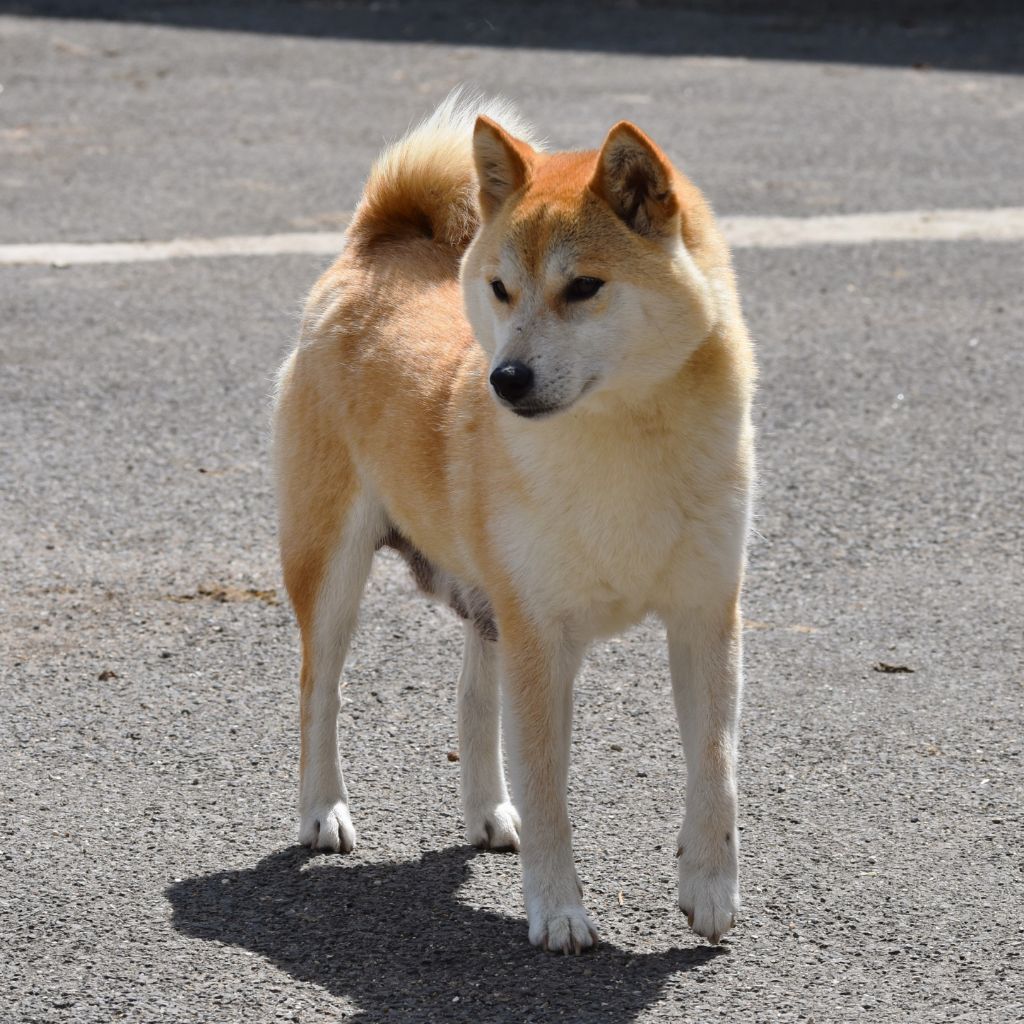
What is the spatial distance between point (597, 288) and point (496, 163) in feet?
1.43

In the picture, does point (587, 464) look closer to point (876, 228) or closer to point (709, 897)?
point (709, 897)

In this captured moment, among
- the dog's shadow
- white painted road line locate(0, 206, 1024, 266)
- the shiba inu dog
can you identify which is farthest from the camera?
white painted road line locate(0, 206, 1024, 266)

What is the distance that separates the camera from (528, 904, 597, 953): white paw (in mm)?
3404

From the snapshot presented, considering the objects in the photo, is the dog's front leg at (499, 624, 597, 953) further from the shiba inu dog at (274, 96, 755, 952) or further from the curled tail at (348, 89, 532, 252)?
the curled tail at (348, 89, 532, 252)

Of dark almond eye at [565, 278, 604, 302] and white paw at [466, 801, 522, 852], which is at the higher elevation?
dark almond eye at [565, 278, 604, 302]

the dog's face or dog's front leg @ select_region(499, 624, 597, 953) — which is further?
dog's front leg @ select_region(499, 624, 597, 953)

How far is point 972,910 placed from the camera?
11.6ft

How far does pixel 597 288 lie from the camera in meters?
3.38

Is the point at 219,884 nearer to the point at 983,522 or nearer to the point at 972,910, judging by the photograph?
the point at 972,910

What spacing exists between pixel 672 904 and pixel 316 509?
1259 mm

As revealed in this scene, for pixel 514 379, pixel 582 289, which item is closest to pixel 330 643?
pixel 514 379

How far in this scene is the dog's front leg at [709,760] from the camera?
3428 millimetres

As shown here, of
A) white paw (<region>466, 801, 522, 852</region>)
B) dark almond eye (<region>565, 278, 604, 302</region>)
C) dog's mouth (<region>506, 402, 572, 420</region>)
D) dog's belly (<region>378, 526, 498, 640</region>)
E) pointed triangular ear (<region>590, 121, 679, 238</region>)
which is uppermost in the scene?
pointed triangular ear (<region>590, 121, 679, 238</region>)

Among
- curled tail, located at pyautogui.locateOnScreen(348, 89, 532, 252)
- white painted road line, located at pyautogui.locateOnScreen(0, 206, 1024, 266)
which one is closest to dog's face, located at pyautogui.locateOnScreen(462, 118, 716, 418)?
curled tail, located at pyautogui.locateOnScreen(348, 89, 532, 252)
